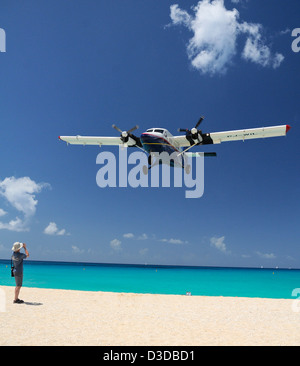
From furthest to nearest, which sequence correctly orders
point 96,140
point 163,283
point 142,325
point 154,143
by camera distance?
point 163,283 < point 96,140 < point 154,143 < point 142,325

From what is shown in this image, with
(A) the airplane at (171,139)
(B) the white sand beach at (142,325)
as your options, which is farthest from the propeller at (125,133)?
(B) the white sand beach at (142,325)

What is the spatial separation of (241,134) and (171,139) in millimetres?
5205

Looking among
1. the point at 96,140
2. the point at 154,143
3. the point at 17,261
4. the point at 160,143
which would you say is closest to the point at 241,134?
the point at 160,143

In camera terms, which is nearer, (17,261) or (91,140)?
(17,261)

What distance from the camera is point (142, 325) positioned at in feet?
25.8

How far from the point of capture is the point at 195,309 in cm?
1103

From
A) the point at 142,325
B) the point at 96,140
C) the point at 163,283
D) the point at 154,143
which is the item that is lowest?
the point at 142,325

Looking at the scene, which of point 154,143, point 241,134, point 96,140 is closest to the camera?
point 154,143

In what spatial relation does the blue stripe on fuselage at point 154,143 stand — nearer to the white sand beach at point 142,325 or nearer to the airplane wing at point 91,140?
the airplane wing at point 91,140

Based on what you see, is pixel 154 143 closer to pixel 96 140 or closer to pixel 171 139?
pixel 171 139

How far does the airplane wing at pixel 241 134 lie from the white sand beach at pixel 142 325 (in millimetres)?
11972
